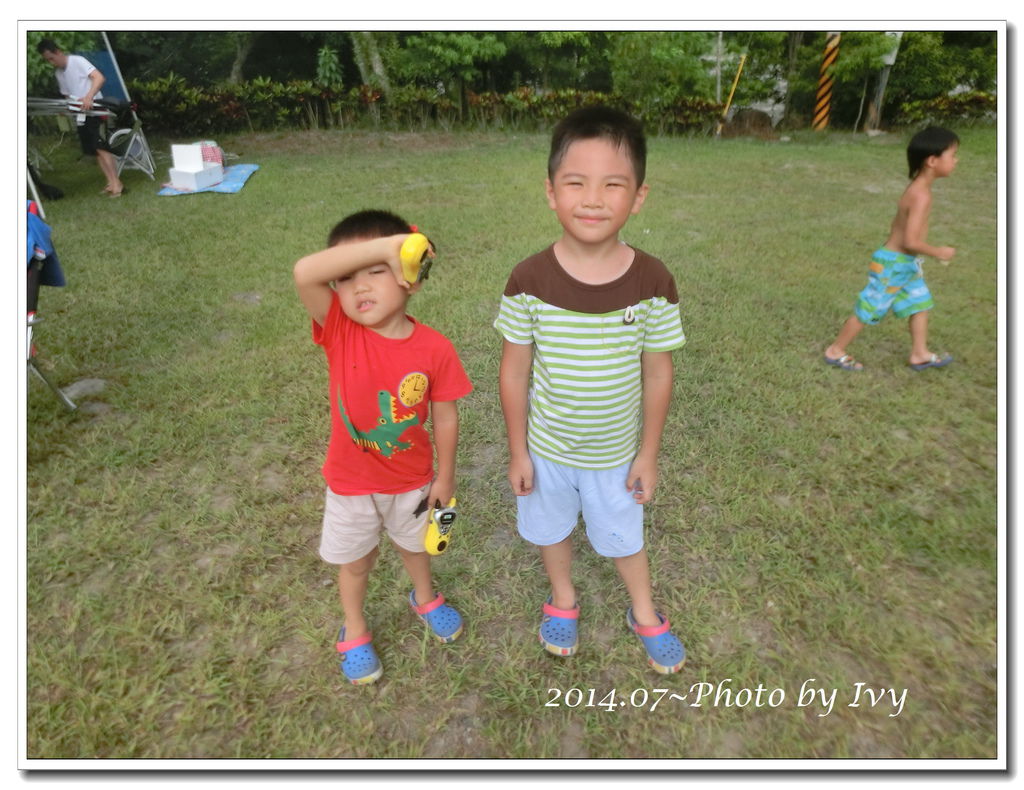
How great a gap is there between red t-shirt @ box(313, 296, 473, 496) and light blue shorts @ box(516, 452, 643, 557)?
0.36m

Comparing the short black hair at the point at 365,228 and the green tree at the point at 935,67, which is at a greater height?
the short black hair at the point at 365,228

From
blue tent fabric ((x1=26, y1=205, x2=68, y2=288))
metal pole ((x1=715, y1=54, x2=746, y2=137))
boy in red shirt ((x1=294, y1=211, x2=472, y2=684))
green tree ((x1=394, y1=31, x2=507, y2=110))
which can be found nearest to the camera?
boy in red shirt ((x1=294, y1=211, x2=472, y2=684))

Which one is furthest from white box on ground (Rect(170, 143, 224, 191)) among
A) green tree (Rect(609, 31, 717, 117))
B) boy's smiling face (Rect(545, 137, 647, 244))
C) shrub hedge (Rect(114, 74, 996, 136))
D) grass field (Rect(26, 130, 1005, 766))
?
green tree (Rect(609, 31, 717, 117))

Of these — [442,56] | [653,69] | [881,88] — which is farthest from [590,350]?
[881,88]

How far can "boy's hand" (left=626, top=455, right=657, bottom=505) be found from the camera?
1789mm

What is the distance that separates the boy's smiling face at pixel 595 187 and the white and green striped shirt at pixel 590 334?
13 centimetres

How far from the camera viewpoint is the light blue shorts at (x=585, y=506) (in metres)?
1.83

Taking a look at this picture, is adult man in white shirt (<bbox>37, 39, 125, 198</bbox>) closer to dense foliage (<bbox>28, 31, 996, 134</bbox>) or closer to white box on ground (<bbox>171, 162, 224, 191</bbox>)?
white box on ground (<bbox>171, 162, 224, 191</bbox>)

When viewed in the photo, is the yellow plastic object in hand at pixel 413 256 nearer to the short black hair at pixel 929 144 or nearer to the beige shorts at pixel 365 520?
the beige shorts at pixel 365 520

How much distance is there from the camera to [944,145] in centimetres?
318

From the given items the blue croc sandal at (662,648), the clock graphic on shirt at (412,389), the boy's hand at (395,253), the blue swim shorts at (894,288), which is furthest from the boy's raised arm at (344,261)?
the blue swim shorts at (894,288)

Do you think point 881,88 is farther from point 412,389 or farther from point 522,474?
point 412,389

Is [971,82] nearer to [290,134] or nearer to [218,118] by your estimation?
[290,134]

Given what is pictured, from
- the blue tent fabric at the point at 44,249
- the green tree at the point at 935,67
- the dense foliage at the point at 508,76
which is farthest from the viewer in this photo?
the green tree at the point at 935,67
